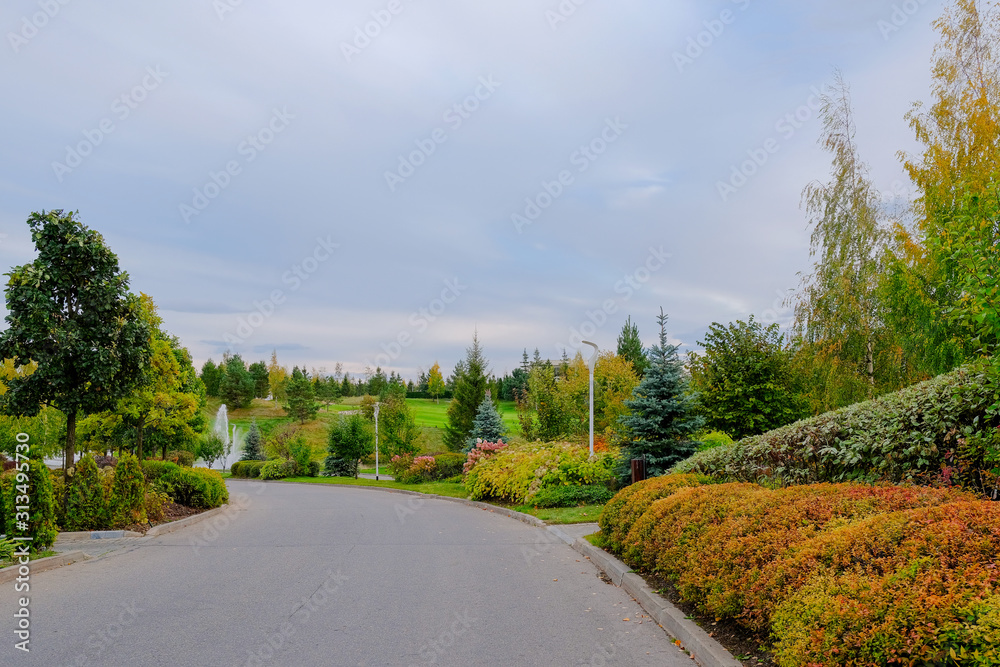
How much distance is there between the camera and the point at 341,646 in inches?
215

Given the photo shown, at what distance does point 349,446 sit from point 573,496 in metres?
26.1

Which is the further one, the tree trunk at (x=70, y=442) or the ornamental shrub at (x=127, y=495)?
the ornamental shrub at (x=127, y=495)

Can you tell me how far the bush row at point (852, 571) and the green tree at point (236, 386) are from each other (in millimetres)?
82028

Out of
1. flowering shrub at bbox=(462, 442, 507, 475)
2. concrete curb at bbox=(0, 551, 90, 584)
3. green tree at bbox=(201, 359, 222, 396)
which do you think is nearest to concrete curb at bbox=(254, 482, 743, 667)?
concrete curb at bbox=(0, 551, 90, 584)

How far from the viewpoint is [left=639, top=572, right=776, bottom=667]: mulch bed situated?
15.2ft

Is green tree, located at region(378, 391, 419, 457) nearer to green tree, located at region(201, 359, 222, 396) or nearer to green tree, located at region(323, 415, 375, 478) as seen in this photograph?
green tree, located at region(323, 415, 375, 478)

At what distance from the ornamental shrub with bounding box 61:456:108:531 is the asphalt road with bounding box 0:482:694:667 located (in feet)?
3.85

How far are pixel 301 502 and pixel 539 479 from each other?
8697 mm

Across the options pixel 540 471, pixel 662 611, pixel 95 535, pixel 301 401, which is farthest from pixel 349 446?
pixel 662 611

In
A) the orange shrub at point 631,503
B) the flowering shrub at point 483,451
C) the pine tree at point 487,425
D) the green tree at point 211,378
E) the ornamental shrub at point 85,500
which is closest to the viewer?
the orange shrub at point 631,503

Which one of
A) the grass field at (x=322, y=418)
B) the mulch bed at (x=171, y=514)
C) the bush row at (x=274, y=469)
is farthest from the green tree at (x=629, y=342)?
the mulch bed at (x=171, y=514)

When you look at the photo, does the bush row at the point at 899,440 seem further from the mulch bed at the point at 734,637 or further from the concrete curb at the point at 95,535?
the concrete curb at the point at 95,535

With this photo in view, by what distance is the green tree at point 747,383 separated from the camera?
17656mm

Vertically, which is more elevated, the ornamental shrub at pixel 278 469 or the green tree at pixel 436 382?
the green tree at pixel 436 382
